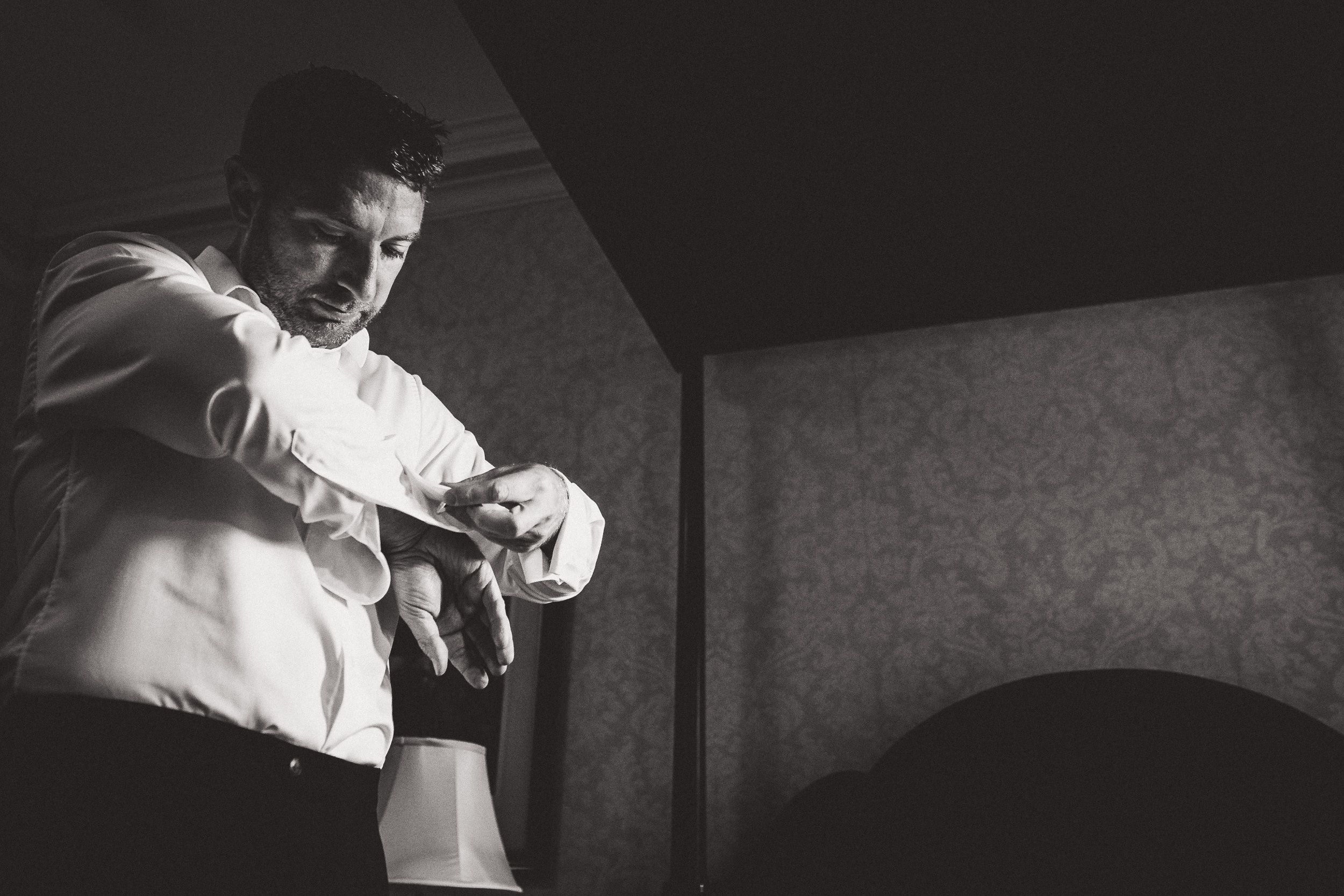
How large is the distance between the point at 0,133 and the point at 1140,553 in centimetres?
407

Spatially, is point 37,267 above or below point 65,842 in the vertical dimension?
above

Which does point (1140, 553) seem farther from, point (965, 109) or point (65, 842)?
point (65, 842)

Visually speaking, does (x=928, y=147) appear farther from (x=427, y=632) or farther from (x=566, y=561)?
(x=427, y=632)

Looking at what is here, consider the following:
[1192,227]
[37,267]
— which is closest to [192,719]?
[1192,227]

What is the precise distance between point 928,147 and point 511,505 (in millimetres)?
1496

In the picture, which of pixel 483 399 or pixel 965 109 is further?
pixel 483 399

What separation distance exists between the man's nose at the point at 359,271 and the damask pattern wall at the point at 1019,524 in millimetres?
1733

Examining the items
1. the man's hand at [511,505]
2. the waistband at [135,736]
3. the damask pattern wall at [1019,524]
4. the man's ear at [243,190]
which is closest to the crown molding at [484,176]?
the damask pattern wall at [1019,524]

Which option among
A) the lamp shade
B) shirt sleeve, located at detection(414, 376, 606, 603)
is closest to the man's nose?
shirt sleeve, located at detection(414, 376, 606, 603)

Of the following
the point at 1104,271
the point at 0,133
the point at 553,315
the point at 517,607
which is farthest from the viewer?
the point at 0,133

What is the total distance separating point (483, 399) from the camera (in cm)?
316

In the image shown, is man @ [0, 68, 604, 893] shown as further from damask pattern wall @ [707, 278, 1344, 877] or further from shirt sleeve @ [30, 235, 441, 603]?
damask pattern wall @ [707, 278, 1344, 877]

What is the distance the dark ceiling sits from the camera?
1.72 metres

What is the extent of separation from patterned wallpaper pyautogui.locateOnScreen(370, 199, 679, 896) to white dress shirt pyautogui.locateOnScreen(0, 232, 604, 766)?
175 cm
